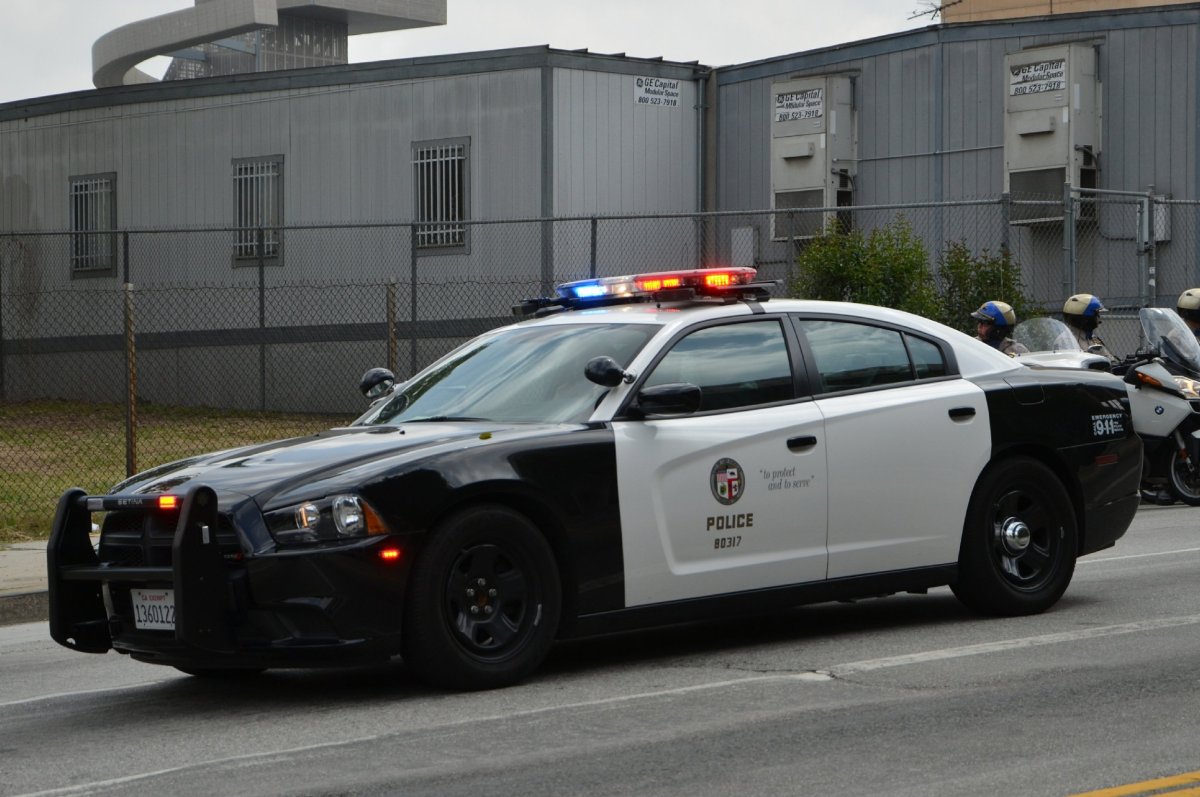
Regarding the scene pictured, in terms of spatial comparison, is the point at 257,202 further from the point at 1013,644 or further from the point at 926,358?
the point at 1013,644

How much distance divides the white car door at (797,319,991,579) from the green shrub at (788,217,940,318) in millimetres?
9471

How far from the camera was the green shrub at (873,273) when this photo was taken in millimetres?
18078

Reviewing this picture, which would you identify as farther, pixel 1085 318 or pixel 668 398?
pixel 1085 318

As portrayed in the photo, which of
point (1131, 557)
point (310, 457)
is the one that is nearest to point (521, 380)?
point (310, 457)

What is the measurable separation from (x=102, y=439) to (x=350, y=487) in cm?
1637

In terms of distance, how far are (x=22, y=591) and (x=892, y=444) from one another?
18.2 ft

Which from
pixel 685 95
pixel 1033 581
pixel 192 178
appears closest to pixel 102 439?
pixel 192 178

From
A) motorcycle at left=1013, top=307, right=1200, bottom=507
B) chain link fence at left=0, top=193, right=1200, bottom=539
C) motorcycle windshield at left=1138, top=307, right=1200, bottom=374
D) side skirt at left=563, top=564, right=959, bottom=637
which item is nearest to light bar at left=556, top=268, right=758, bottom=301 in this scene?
side skirt at left=563, top=564, right=959, bottom=637

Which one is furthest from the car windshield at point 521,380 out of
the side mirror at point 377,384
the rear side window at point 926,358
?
the rear side window at point 926,358

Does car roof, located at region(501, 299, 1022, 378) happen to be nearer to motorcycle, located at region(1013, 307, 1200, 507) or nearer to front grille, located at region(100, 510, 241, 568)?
front grille, located at region(100, 510, 241, 568)

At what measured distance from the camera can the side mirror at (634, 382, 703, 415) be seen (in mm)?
7453

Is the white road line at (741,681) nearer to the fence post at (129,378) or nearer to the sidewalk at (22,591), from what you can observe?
the sidewalk at (22,591)

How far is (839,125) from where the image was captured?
84.3ft

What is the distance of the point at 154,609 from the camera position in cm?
695
